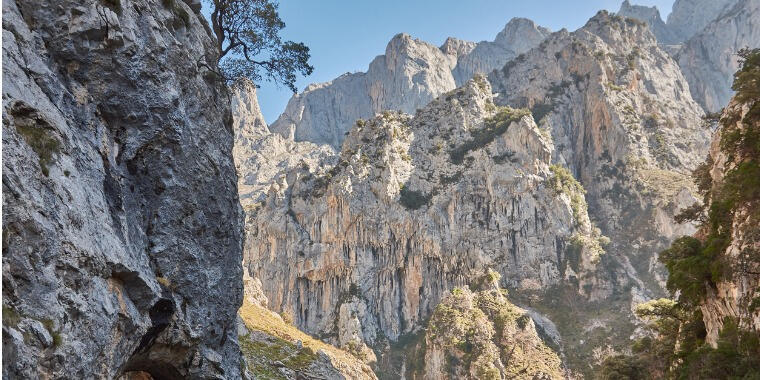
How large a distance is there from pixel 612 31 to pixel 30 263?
161m

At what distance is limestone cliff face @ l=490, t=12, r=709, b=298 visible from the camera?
94625mm

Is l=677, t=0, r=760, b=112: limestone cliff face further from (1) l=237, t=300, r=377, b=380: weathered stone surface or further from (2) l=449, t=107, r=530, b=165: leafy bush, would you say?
(1) l=237, t=300, r=377, b=380: weathered stone surface

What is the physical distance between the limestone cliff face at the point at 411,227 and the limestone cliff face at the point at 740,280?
69.7 meters

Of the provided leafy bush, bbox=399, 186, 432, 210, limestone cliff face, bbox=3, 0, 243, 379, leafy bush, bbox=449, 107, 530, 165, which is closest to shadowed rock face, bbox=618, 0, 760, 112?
leafy bush, bbox=449, 107, 530, 165

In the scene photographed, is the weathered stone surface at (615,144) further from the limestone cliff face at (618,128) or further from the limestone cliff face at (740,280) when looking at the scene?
the limestone cliff face at (740,280)

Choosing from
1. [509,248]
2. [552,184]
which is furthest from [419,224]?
[552,184]

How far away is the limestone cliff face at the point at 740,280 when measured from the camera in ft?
60.3

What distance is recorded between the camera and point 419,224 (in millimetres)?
101312

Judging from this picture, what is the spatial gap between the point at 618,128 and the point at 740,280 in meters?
99.6

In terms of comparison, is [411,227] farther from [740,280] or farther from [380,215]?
[740,280]

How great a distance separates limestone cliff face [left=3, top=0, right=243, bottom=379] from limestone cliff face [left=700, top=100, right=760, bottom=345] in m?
19.6

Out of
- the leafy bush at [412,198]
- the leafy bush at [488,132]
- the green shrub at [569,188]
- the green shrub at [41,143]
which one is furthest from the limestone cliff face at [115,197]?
the leafy bush at [488,132]

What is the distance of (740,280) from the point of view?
63.6 feet

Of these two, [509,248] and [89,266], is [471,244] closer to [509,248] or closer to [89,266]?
[509,248]
